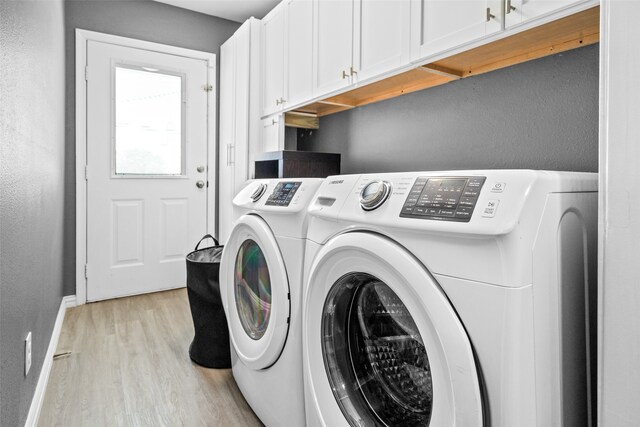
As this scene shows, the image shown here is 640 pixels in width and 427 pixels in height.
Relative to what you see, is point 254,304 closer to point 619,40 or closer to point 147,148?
point 619,40

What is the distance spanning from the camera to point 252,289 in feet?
5.23

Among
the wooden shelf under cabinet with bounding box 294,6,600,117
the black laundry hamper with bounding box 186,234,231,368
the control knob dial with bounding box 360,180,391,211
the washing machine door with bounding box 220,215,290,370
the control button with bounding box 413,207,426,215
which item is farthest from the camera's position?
the black laundry hamper with bounding box 186,234,231,368

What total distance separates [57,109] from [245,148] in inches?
47.2

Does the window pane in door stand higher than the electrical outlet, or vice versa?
the window pane in door

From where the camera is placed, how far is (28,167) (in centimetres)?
142

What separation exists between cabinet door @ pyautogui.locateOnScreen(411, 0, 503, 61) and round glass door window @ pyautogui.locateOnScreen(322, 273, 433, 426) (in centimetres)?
93

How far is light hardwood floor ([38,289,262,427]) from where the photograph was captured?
1.58 metres

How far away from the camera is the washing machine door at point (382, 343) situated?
726 mm

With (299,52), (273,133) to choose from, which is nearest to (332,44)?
(299,52)

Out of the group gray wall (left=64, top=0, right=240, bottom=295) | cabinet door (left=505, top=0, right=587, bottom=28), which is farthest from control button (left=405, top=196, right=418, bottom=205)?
gray wall (left=64, top=0, right=240, bottom=295)

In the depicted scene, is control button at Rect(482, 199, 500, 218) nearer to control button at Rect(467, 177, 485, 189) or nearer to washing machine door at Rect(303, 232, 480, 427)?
control button at Rect(467, 177, 485, 189)

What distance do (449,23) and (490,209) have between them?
0.98 meters

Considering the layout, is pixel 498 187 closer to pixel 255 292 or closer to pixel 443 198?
pixel 443 198

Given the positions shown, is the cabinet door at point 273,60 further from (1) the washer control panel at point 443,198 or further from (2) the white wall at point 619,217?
(2) the white wall at point 619,217
